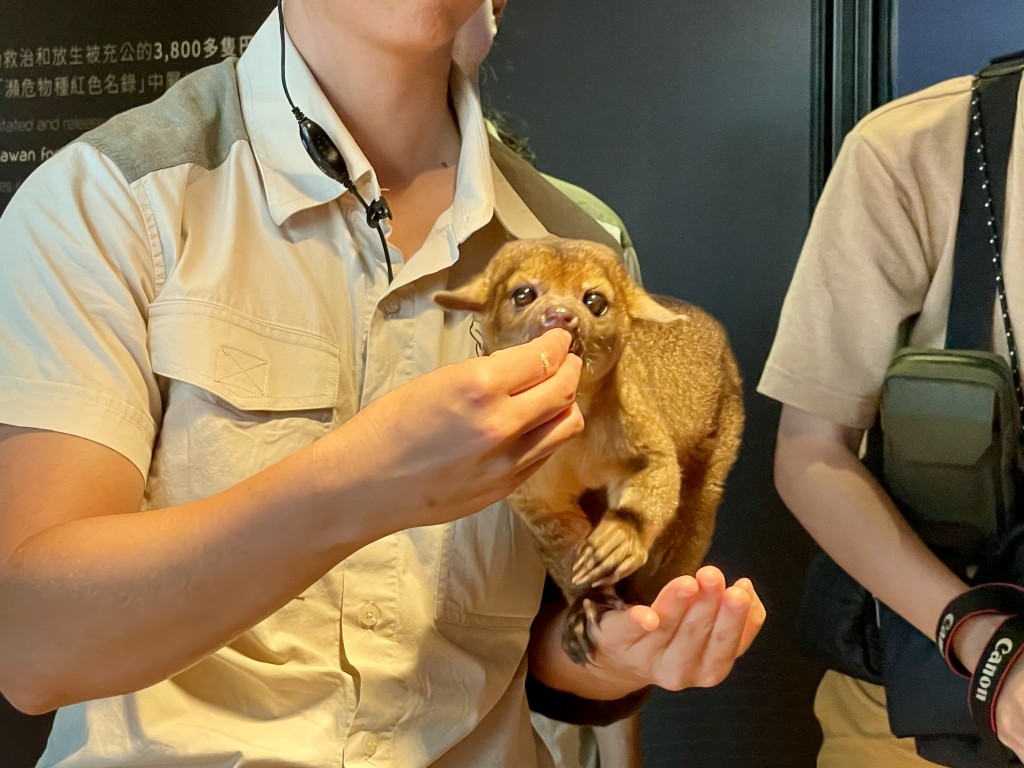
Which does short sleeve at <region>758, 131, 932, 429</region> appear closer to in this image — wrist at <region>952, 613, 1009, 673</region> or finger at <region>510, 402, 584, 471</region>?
wrist at <region>952, 613, 1009, 673</region>

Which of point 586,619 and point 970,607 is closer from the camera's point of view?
point 586,619

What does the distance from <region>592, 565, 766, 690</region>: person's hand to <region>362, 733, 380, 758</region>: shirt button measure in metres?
0.21

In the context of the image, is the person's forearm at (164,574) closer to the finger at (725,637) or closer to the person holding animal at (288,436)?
the person holding animal at (288,436)

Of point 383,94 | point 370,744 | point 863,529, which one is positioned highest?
point 383,94

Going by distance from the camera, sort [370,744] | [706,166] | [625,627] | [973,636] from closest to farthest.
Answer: [625,627] → [370,744] → [973,636] → [706,166]

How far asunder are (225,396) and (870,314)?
0.67 m

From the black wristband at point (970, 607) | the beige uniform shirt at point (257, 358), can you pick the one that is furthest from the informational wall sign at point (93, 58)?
the black wristband at point (970, 607)

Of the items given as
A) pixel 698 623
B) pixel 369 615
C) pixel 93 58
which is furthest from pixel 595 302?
pixel 93 58

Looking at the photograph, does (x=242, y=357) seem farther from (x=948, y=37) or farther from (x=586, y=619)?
(x=948, y=37)

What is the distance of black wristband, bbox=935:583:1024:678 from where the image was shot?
987mm

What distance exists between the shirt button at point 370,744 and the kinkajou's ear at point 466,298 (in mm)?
392

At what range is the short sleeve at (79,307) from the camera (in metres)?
0.77

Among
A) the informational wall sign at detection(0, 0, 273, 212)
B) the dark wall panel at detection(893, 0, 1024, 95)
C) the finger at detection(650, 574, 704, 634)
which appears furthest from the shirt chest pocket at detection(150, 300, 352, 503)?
the dark wall panel at detection(893, 0, 1024, 95)

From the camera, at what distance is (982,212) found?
3.45 feet
